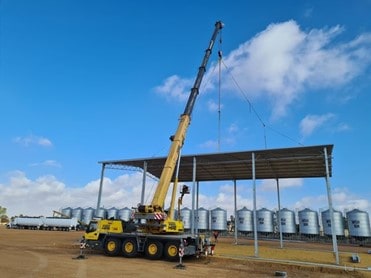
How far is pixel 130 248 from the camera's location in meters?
18.0

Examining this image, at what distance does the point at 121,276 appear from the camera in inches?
468

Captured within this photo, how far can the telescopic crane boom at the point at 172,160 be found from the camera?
17.1 metres

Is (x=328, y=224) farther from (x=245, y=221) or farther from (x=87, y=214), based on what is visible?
(x=87, y=214)

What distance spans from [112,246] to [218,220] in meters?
40.9

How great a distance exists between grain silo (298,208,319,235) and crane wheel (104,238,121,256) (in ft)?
133

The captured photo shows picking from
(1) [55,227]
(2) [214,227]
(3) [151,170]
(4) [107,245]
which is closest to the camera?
(4) [107,245]

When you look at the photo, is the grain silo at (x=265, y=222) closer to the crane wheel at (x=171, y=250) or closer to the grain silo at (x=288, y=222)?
the grain silo at (x=288, y=222)

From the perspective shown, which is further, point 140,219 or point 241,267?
point 140,219

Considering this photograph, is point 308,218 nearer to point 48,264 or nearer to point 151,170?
point 151,170

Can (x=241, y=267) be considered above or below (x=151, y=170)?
below

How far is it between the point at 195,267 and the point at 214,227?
4341 cm

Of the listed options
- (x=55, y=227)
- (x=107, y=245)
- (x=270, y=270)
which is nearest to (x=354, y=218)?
(x=270, y=270)

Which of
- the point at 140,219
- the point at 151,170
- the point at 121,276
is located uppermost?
the point at 151,170

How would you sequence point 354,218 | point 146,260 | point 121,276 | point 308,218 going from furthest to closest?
point 308,218, point 354,218, point 146,260, point 121,276
